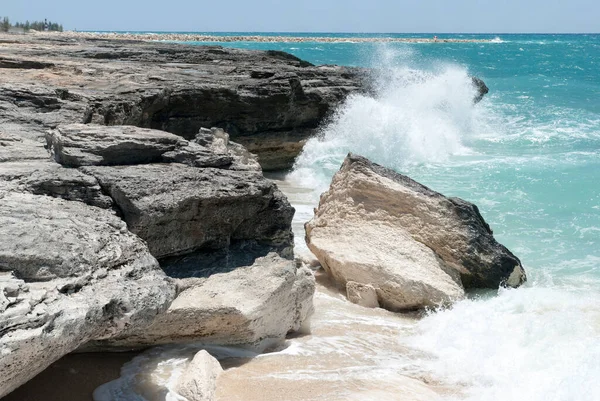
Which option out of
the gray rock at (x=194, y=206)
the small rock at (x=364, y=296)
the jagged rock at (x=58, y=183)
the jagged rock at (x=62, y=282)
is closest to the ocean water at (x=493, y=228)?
the small rock at (x=364, y=296)

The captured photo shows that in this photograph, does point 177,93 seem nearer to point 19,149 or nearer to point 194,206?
point 19,149

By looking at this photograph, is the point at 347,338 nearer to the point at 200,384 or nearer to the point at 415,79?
the point at 200,384

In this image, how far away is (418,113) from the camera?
668 inches

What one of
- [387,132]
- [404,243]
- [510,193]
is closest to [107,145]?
[404,243]

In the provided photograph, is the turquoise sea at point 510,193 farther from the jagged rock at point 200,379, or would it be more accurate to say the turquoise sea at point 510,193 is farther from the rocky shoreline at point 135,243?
the jagged rock at point 200,379

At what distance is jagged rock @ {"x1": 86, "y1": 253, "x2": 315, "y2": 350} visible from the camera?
4480 millimetres

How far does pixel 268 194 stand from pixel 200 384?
4.96ft

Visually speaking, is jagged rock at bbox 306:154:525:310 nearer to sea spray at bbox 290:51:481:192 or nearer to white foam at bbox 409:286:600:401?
white foam at bbox 409:286:600:401

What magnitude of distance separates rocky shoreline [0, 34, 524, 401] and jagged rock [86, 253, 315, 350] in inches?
0.4

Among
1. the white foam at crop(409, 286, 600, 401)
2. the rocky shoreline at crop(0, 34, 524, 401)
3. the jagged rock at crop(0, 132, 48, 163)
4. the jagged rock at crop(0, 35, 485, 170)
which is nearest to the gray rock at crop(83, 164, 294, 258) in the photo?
the rocky shoreline at crop(0, 34, 524, 401)

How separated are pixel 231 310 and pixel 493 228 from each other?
5.27 metres

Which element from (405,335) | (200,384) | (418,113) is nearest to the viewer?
(200,384)

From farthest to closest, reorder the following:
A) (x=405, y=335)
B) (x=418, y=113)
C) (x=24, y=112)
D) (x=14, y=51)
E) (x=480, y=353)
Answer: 1. (x=418, y=113)
2. (x=14, y=51)
3. (x=24, y=112)
4. (x=405, y=335)
5. (x=480, y=353)

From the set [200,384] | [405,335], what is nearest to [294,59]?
[405,335]
